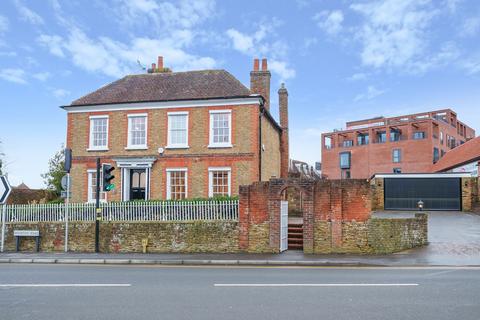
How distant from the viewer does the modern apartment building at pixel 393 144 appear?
69812mm

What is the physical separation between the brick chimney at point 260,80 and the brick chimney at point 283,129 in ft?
12.0

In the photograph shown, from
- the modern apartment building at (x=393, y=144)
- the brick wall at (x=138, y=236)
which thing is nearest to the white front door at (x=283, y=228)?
the brick wall at (x=138, y=236)

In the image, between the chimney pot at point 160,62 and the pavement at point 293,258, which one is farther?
the chimney pot at point 160,62

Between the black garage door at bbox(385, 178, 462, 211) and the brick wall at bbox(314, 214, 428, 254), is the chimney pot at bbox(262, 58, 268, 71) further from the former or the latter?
the black garage door at bbox(385, 178, 462, 211)

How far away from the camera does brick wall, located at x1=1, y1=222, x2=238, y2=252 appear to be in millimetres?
14906

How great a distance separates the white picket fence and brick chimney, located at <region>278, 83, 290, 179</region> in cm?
1375

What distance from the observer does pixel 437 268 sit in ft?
37.0

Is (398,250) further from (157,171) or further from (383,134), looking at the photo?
(383,134)

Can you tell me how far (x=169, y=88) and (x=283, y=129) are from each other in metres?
9.15

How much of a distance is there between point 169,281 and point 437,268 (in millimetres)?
7375

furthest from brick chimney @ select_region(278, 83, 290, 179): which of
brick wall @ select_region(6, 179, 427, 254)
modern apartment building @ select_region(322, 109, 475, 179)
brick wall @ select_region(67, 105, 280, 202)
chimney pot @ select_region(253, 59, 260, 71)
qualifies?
modern apartment building @ select_region(322, 109, 475, 179)

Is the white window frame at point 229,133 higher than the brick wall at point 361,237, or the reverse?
the white window frame at point 229,133

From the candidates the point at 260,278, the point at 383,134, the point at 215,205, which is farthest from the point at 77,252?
the point at 383,134

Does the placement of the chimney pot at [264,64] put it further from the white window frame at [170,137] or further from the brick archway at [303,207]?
the brick archway at [303,207]
